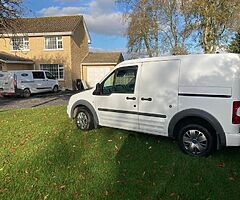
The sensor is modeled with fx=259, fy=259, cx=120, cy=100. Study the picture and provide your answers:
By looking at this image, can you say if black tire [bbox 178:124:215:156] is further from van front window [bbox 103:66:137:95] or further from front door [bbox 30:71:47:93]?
front door [bbox 30:71:47:93]

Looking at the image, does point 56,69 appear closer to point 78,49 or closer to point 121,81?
point 78,49

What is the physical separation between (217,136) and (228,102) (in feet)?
2.29

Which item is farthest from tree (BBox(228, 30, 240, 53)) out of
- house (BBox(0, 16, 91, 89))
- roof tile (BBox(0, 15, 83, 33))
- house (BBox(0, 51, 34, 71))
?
house (BBox(0, 51, 34, 71))

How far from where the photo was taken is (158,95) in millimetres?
5660

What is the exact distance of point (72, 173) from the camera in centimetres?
455

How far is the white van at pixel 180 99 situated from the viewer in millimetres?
4809

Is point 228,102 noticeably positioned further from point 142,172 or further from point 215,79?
point 142,172

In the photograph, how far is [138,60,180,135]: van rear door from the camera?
5465mm

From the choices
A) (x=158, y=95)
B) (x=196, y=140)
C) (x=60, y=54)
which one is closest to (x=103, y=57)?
(x=60, y=54)

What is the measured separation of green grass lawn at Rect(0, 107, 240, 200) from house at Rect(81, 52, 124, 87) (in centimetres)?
2290

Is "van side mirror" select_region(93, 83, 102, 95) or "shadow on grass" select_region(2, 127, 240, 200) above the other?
"van side mirror" select_region(93, 83, 102, 95)

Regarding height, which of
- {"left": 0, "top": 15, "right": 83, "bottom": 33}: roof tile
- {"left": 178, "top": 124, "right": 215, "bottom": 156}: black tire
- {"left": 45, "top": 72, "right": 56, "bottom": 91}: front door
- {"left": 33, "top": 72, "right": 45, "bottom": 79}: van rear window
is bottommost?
{"left": 178, "top": 124, "right": 215, "bottom": 156}: black tire

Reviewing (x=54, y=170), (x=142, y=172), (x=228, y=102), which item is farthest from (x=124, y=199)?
(x=228, y=102)

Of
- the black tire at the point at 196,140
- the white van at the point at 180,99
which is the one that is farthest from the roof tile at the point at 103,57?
the black tire at the point at 196,140
